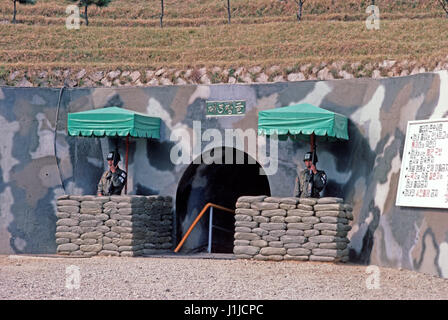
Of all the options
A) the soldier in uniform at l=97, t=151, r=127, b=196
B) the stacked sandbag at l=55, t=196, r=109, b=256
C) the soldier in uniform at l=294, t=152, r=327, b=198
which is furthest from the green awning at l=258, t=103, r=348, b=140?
the stacked sandbag at l=55, t=196, r=109, b=256

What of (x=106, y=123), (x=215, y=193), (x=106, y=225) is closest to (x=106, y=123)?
(x=106, y=123)

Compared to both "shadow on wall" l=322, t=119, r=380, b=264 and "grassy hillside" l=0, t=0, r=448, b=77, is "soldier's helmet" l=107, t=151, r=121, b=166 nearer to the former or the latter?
"shadow on wall" l=322, t=119, r=380, b=264

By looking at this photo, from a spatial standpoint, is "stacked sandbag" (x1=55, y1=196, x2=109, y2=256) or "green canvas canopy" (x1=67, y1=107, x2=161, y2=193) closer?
"stacked sandbag" (x1=55, y1=196, x2=109, y2=256)

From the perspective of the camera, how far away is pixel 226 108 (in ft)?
46.5

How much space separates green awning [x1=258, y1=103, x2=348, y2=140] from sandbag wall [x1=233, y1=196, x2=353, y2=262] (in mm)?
1144

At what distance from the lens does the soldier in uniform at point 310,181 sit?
12859mm

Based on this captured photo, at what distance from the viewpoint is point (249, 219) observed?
40.8 ft

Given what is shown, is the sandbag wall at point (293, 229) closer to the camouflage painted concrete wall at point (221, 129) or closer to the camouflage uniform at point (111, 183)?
the camouflage painted concrete wall at point (221, 129)

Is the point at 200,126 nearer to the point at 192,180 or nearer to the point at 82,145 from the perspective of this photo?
the point at 192,180

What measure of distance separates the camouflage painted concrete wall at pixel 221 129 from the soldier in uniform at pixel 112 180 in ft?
2.02

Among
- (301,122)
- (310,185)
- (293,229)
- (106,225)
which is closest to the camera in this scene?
(293,229)

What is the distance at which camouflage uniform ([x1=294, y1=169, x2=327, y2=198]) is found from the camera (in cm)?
1285

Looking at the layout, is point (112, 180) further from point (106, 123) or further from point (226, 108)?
point (226, 108)

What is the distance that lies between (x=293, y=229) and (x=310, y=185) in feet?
3.49
